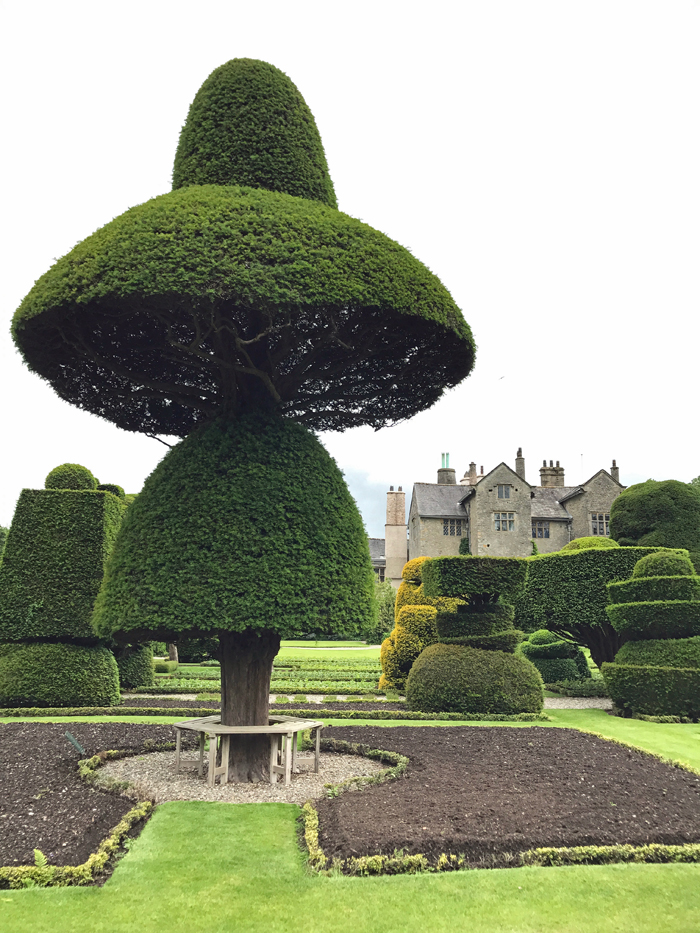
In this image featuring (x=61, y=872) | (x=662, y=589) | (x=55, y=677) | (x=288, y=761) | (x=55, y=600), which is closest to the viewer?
(x=61, y=872)

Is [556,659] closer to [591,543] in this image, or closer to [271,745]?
[591,543]

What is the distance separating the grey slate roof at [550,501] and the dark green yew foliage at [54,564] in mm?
34095

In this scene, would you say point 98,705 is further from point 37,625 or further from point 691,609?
point 691,609

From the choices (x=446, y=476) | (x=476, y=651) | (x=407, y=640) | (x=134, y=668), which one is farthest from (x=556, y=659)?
(x=446, y=476)

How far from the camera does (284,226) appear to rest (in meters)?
7.11

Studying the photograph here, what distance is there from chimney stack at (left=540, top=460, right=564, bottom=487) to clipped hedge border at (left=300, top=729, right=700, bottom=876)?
4391 centimetres

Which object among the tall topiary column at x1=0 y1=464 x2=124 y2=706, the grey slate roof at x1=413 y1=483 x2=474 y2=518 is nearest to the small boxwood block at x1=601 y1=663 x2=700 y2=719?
the tall topiary column at x1=0 y1=464 x2=124 y2=706

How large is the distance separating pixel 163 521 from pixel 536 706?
34.2 ft

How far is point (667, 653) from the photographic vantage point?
15.4 meters

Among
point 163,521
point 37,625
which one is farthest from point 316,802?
point 37,625

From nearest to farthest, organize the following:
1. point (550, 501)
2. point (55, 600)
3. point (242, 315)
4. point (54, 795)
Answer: point (54, 795), point (242, 315), point (55, 600), point (550, 501)

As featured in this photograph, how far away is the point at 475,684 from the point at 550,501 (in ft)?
108

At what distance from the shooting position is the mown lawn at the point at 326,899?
14.9ft

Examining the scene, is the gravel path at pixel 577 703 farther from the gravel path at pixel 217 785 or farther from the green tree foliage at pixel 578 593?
the gravel path at pixel 217 785
